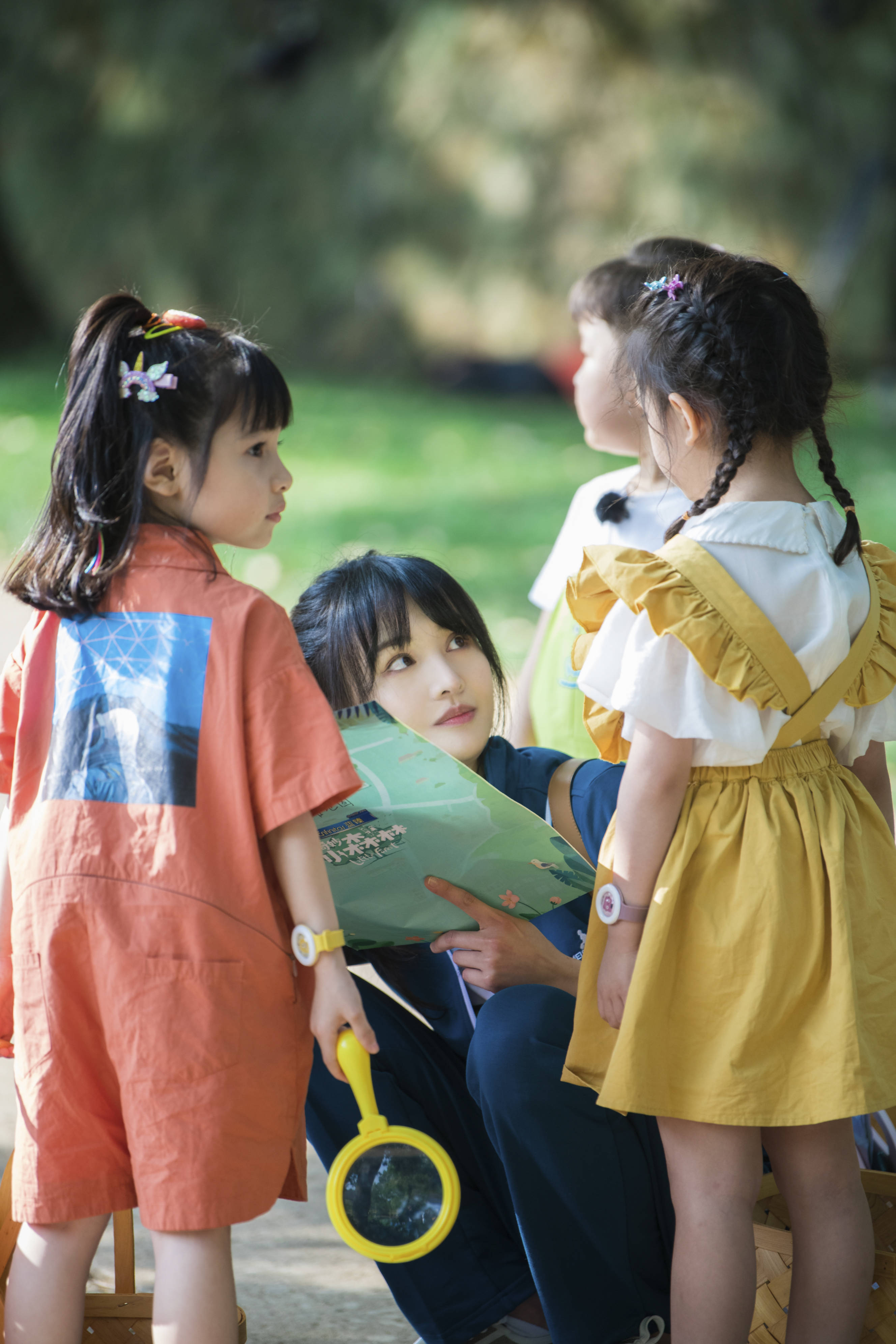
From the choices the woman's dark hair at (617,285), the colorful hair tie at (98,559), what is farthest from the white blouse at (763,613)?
the woman's dark hair at (617,285)

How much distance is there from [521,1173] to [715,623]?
25.0 inches

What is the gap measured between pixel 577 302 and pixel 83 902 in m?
1.51

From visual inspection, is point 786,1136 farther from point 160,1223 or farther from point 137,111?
point 137,111

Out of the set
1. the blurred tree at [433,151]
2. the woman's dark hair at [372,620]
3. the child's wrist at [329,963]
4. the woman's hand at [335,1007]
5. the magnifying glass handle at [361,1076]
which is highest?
the blurred tree at [433,151]

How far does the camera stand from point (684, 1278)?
51.7 inches

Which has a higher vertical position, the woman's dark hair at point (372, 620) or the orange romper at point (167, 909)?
the woman's dark hair at point (372, 620)

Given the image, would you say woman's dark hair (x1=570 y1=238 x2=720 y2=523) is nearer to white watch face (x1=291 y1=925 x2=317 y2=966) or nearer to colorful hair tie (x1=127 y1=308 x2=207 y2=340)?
colorful hair tie (x1=127 y1=308 x2=207 y2=340)

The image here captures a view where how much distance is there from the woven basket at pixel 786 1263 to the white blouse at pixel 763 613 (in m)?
0.53

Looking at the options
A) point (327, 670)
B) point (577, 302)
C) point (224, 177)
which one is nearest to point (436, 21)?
point (224, 177)

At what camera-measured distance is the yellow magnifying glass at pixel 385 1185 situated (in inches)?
46.5

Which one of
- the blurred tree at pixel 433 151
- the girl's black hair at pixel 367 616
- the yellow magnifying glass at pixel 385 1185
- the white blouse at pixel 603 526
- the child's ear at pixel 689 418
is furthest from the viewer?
the blurred tree at pixel 433 151

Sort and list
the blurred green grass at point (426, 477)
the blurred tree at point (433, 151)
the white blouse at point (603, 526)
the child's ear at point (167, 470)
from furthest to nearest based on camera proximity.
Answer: the blurred tree at point (433, 151), the blurred green grass at point (426, 477), the white blouse at point (603, 526), the child's ear at point (167, 470)

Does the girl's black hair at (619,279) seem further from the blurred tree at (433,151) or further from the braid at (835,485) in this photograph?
the blurred tree at (433,151)

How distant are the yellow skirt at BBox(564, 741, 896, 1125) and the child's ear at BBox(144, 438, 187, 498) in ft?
2.01
